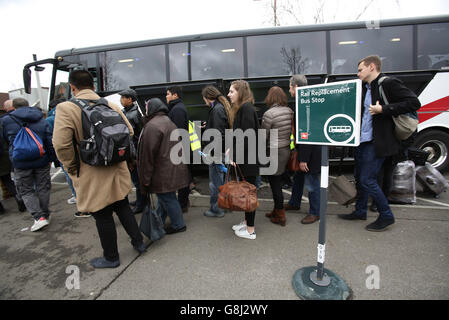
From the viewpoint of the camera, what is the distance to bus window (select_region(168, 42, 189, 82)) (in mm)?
5324

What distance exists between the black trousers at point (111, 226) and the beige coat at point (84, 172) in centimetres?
14

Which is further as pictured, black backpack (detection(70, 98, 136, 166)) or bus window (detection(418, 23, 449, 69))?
bus window (detection(418, 23, 449, 69))

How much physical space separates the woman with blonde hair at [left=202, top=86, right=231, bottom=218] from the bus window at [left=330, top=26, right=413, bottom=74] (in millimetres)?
3371

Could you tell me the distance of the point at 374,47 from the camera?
487 cm

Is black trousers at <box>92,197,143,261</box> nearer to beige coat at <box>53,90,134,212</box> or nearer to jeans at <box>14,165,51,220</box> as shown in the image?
beige coat at <box>53,90,134,212</box>

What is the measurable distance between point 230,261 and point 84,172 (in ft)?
5.85

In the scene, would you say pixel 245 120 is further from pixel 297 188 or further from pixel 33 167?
pixel 33 167

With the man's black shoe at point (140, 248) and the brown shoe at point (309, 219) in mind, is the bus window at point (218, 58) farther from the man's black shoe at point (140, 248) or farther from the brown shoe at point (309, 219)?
the man's black shoe at point (140, 248)

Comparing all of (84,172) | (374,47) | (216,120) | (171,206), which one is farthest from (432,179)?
(84,172)

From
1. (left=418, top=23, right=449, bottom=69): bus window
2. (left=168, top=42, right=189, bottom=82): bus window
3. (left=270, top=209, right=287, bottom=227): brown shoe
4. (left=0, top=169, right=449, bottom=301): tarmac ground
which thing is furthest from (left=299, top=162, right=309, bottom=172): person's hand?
(left=418, top=23, right=449, bottom=69): bus window

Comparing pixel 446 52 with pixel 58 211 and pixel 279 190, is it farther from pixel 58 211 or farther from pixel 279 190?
pixel 58 211

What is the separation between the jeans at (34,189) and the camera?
341cm
